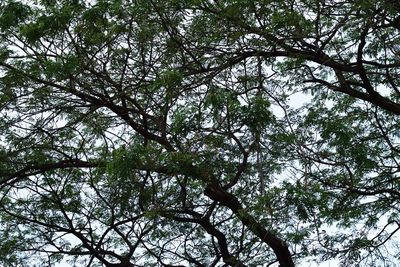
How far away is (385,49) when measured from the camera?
5.49 m

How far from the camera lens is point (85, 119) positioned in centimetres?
563

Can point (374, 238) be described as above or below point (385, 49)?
below

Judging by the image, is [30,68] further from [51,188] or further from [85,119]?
[51,188]

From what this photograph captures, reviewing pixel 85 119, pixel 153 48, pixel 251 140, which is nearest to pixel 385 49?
pixel 251 140

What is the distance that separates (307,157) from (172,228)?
192 cm

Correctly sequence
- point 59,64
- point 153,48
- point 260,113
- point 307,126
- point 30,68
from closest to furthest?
point 260,113 → point 59,64 → point 30,68 → point 153,48 → point 307,126

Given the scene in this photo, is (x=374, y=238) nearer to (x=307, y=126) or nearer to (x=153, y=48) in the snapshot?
(x=307, y=126)

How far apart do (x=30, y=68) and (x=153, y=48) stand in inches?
39.6

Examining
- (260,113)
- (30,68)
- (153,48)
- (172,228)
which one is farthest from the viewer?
(172,228)

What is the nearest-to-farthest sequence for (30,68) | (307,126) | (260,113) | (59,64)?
(260,113) < (59,64) < (30,68) < (307,126)

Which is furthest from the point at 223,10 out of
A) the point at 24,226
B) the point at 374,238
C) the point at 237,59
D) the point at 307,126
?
the point at 24,226

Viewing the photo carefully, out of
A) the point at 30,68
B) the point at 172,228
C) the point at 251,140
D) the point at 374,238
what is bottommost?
the point at 374,238

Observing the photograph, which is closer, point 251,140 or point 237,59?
point 251,140

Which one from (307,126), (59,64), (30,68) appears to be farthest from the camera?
(307,126)
